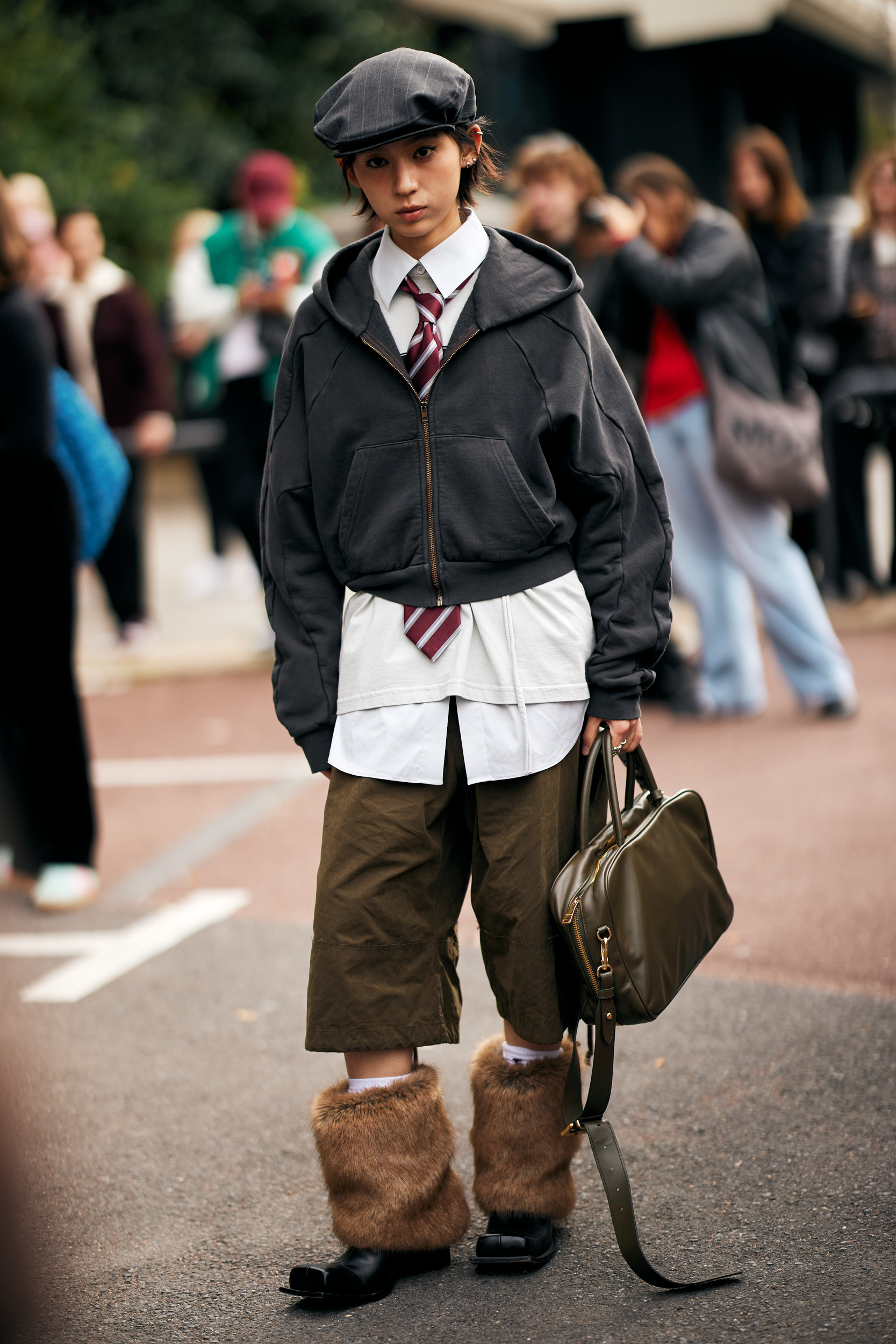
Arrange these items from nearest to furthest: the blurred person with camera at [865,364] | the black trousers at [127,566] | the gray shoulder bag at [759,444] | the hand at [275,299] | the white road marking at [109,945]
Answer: the white road marking at [109,945]
the gray shoulder bag at [759,444]
the hand at [275,299]
the blurred person with camera at [865,364]
the black trousers at [127,566]

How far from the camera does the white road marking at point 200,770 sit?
6.58m

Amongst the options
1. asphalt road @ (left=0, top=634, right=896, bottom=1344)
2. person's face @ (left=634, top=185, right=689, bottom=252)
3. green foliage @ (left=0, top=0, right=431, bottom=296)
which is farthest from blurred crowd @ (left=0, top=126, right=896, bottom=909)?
green foliage @ (left=0, top=0, right=431, bottom=296)

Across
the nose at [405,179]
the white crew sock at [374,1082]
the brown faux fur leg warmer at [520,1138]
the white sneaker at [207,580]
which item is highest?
the nose at [405,179]

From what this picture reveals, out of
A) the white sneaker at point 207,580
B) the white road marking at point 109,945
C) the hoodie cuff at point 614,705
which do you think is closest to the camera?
the hoodie cuff at point 614,705

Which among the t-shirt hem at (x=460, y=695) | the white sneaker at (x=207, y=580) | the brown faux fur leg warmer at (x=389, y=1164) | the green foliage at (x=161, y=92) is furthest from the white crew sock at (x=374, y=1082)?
the green foliage at (x=161, y=92)

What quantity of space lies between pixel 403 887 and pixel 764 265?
19.7 feet

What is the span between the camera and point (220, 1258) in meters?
3.04

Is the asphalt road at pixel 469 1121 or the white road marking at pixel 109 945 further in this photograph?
the white road marking at pixel 109 945

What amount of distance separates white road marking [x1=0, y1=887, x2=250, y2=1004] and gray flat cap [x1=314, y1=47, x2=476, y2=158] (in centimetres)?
262

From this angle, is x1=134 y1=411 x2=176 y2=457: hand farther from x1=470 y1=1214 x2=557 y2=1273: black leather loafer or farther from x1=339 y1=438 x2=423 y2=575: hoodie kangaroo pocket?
x1=470 y1=1214 x2=557 y2=1273: black leather loafer

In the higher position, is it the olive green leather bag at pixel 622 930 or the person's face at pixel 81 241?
the person's face at pixel 81 241

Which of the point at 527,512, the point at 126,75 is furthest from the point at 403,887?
the point at 126,75

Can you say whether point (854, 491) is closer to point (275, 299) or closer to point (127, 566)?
point (275, 299)

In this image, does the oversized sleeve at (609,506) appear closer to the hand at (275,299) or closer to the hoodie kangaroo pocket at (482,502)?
the hoodie kangaroo pocket at (482,502)
